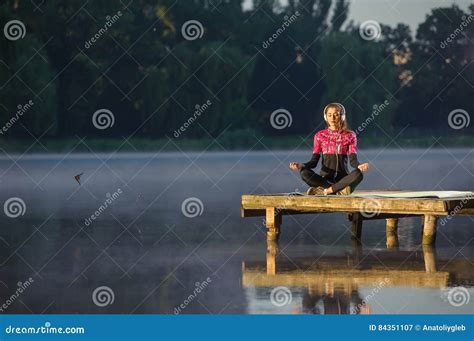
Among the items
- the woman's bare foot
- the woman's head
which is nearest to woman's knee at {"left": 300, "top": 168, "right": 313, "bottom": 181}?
the woman's bare foot

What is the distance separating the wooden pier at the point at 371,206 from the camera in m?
10.4

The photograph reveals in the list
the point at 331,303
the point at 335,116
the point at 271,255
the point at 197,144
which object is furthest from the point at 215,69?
the point at 331,303

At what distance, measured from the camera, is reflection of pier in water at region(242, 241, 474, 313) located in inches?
312

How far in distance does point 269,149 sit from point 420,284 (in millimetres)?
50389

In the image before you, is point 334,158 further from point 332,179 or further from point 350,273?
point 350,273

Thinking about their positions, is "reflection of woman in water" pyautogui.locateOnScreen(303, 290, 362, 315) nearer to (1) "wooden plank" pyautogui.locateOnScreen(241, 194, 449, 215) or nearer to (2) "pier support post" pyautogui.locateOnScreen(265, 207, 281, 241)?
(1) "wooden plank" pyautogui.locateOnScreen(241, 194, 449, 215)

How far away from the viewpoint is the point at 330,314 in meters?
7.22

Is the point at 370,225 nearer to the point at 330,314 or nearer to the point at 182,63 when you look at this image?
the point at 330,314

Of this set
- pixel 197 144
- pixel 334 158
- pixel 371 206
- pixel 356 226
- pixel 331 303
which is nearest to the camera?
pixel 331 303

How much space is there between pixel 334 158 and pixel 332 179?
8.8 inches

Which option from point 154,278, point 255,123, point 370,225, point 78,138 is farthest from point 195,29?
point 154,278

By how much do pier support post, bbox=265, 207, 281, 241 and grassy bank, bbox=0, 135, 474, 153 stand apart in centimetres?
3842

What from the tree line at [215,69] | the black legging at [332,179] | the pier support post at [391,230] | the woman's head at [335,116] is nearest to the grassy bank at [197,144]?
the tree line at [215,69]

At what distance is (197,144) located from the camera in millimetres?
54812
